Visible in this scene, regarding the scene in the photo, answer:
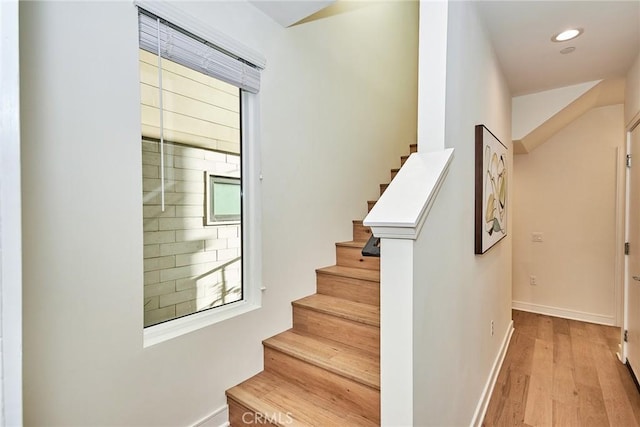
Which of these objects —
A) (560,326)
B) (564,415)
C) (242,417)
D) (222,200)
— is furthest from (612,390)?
(222,200)

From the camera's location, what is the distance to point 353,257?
2529mm

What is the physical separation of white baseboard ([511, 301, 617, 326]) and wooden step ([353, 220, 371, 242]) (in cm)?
294

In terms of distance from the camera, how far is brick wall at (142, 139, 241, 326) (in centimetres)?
155

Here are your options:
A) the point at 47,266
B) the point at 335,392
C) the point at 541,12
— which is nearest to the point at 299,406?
the point at 335,392

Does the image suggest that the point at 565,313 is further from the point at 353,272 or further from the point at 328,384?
the point at 328,384

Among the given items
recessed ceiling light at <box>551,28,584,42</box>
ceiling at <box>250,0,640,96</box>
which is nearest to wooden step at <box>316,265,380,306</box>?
ceiling at <box>250,0,640,96</box>

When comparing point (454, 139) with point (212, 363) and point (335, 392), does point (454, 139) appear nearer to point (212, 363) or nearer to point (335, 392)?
point (335, 392)

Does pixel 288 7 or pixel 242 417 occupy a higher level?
pixel 288 7

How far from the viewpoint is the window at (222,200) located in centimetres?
182

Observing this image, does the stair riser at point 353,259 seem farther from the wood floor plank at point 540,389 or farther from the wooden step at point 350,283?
the wood floor plank at point 540,389

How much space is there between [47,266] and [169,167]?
2.20 ft

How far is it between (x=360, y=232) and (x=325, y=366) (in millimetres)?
1322

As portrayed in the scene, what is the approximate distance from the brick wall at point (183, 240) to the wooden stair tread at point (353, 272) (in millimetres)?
695

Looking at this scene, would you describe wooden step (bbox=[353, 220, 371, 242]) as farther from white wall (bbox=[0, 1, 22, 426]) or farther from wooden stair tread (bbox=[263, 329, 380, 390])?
white wall (bbox=[0, 1, 22, 426])
